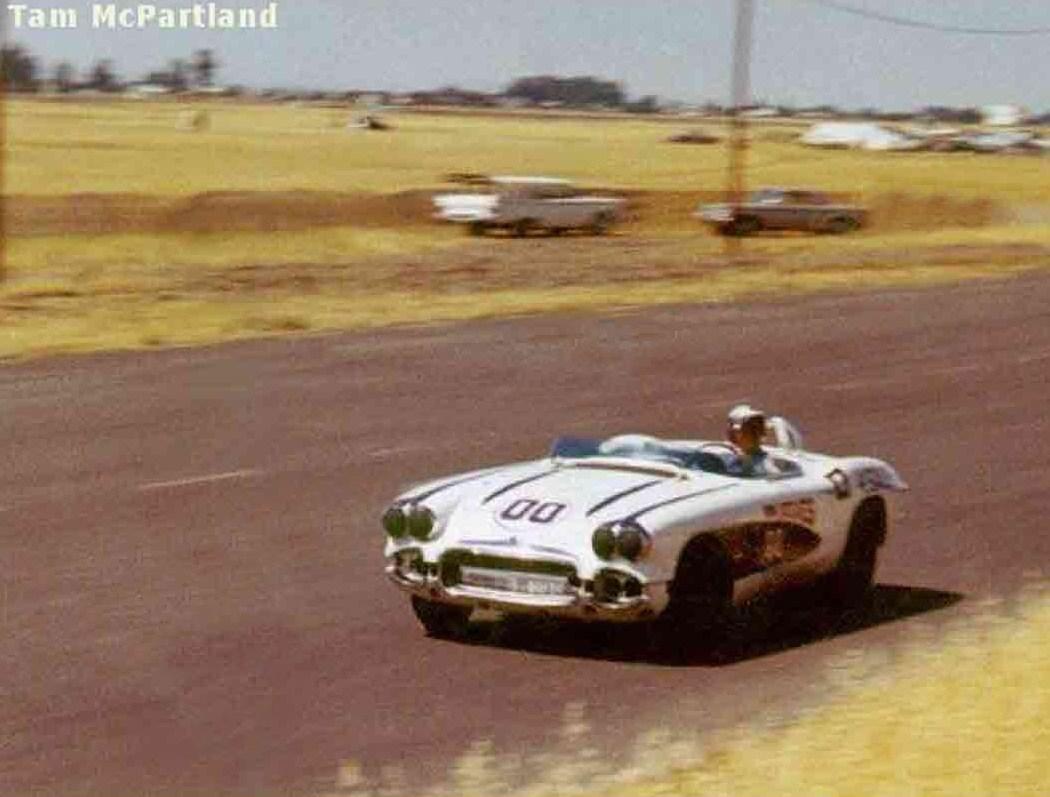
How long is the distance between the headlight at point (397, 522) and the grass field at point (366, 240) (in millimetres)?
13506

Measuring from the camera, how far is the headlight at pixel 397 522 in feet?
37.3

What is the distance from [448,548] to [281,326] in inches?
661

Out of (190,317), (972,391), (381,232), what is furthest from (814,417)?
(381,232)

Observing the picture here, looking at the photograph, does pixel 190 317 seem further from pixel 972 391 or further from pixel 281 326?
pixel 972 391

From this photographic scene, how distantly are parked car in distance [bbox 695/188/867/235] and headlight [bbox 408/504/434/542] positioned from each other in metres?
45.3

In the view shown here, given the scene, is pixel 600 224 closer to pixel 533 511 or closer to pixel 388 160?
pixel 388 160

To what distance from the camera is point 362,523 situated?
15094 mm

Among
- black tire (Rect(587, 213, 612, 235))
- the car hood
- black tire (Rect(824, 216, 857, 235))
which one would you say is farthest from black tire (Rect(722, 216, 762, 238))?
the car hood

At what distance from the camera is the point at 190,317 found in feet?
94.1

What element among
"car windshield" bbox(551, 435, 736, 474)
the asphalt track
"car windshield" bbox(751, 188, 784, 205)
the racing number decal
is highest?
"car windshield" bbox(551, 435, 736, 474)

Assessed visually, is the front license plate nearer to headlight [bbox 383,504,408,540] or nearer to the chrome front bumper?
the chrome front bumper

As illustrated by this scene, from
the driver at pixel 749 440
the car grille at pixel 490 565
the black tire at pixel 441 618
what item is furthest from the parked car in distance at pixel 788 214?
the car grille at pixel 490 565

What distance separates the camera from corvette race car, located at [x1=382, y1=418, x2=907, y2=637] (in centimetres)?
1087

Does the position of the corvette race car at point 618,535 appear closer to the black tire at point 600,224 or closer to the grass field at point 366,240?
the grass field at point 366,240
